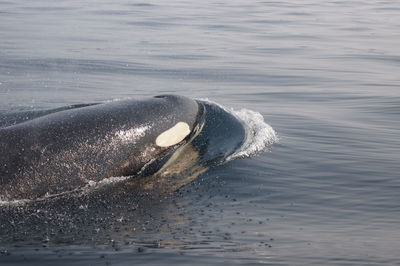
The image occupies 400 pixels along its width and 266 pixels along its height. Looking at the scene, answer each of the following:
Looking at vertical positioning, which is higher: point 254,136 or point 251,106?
point 254,136

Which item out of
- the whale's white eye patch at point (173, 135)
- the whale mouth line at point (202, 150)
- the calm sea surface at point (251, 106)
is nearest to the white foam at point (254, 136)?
the whale mouth line at point (202, 150)

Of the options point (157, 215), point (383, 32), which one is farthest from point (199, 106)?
point (383, 32)

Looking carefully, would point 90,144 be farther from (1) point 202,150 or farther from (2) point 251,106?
(2) point 251,106

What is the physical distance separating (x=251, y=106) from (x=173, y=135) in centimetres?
514

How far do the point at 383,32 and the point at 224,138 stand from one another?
21.0 metres

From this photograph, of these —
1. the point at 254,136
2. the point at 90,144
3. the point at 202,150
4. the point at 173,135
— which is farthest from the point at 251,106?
the point at 90,144

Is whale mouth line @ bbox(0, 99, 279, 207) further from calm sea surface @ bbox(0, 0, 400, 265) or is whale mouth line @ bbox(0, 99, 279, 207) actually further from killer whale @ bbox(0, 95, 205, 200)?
calm sea surface @ bbox(0, 0, 400, 265)

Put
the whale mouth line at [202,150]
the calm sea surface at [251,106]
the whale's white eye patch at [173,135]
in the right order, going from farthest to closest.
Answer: the whale's white eye patch at [173,135], the whale mouth line at [202,150], the calm sea surface at [251,106]

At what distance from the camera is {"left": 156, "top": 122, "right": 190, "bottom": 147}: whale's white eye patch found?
425 inches

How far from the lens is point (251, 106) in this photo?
15859mm

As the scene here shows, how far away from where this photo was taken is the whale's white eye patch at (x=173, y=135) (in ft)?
35.4

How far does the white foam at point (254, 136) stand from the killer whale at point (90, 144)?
2.84 feet

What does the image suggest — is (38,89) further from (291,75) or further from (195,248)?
(195,248)

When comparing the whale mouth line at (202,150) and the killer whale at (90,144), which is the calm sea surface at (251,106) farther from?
the killer whale at (90,144)
